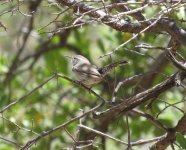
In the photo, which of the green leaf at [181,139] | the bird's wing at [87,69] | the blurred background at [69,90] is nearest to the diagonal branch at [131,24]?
the green leaf at [181,139]

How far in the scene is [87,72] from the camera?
4242mm

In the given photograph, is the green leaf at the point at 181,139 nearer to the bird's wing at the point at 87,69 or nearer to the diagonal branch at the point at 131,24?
the diagonal branch at the point at 131,24

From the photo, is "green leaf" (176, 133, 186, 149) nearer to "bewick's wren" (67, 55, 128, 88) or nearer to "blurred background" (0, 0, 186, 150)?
"bewick's wren" (67, 55, 128, 88)

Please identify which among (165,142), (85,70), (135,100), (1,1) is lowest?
(85,70)

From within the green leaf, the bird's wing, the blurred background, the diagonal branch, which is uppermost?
the diagonal branch

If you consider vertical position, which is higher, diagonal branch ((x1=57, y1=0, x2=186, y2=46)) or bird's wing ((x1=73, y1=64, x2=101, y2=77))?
diagonal branch ((x1=57, y1=0, x2=186, y2=46))

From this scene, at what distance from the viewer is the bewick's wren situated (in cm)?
395

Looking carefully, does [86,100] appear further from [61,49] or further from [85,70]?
[85,70]

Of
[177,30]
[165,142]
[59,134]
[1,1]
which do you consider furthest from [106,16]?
[59,134]

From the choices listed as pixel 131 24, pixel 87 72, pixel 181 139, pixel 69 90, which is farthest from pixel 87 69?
pixel 181 139

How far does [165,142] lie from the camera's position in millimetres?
3119

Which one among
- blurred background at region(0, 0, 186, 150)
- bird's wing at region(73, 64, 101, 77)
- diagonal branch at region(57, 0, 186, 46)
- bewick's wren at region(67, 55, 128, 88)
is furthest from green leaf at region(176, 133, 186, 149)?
blurred background at region(0, 0, 186, 150)

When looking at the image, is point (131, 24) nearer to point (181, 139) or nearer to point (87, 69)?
point (181, 139)

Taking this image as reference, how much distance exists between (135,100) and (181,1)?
62 centimetres
